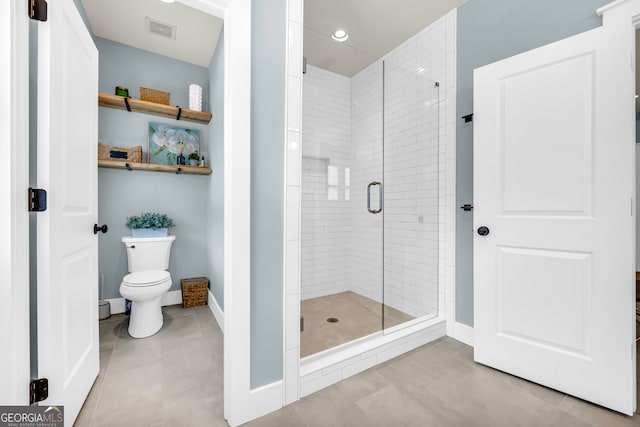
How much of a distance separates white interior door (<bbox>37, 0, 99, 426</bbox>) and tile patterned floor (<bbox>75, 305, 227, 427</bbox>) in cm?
13

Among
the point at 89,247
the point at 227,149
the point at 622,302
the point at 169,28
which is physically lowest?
the point at 622,302

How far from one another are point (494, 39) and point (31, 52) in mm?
2703

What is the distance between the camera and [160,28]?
248 centimetres

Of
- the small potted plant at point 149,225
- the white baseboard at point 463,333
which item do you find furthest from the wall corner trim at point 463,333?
the small potted plant at point 149,225

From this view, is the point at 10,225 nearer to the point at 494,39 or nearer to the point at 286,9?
the point at 286,9

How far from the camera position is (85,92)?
150 centimetres

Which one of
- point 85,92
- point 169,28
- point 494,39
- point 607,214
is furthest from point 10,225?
point 494,39

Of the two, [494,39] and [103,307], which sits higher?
[494,39]

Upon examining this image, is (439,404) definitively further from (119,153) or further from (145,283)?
(119,153)

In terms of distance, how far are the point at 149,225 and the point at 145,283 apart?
0.75 meters

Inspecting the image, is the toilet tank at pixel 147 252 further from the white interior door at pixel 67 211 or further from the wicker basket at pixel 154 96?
the wicker basket at pixel 154 96

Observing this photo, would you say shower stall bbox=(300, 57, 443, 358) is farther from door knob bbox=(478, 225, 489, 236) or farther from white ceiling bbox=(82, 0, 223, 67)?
white ceiling bbox=(82, 0, 223, 67)

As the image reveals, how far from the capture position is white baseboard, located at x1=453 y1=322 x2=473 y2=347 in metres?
2.11

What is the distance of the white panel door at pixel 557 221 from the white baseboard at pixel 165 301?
9.32 ft
